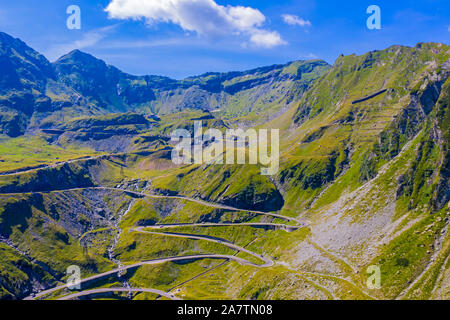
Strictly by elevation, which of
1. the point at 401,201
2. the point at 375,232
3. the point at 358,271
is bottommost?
the point at 358,271

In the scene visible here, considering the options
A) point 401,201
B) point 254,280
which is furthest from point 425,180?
point 254,280
